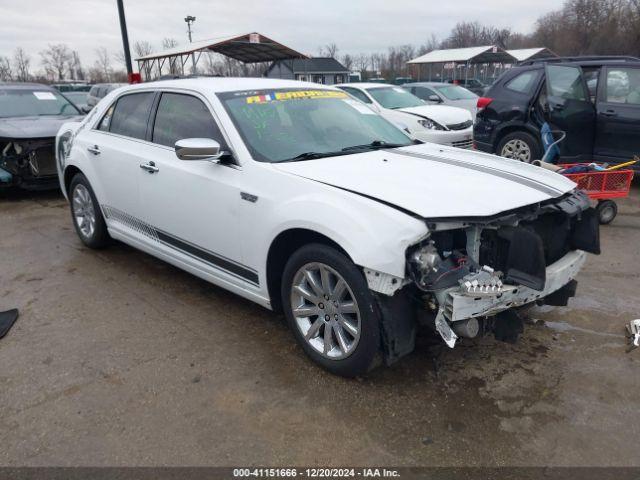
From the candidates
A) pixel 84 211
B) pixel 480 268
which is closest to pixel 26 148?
pixel 84 211

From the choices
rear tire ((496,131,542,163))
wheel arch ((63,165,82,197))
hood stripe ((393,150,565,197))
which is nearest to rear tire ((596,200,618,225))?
rear tire ((496,131,542,163))

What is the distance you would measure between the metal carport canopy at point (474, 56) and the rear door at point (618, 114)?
2451 centimetres

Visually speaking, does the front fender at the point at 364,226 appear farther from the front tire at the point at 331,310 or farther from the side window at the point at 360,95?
the side window at the point at 360,95

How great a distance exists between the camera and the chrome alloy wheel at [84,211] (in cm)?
514

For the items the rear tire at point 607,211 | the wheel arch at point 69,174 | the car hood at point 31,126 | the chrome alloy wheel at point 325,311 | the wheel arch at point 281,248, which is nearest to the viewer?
the chrome alloy wheel at point 325,311

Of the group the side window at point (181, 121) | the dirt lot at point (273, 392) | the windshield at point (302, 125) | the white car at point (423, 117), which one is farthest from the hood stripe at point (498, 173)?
the white car at point (423, 117)

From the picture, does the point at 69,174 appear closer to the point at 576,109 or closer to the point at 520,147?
the point at 520,147

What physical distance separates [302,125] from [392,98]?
762 centimetres

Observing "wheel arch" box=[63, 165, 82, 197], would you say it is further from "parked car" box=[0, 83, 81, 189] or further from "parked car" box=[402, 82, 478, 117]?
"parked car" box=[402, 82, 478, 117]

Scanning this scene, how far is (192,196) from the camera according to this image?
12.1ft

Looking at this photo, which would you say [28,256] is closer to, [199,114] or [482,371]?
[199,114]

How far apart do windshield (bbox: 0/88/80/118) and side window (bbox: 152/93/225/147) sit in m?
5.81

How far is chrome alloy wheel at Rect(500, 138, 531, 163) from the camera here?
25.4 ft

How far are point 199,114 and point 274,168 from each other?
97cm
